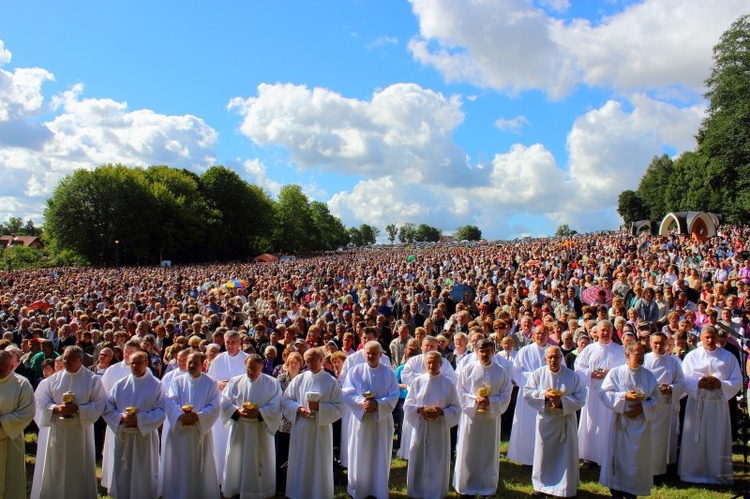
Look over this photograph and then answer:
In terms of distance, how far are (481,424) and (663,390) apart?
2.34 m

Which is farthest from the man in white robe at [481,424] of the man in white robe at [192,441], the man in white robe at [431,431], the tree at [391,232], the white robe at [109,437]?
A: the tree at [391,232]

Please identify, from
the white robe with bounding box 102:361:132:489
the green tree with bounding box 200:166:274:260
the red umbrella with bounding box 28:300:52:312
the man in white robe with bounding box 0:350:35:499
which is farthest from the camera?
the green tree with bounding box 200:166:274:260

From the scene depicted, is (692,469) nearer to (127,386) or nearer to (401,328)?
(401,328)

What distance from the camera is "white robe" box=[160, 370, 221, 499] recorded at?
22.3 ft

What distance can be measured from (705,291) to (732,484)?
6.19 metres

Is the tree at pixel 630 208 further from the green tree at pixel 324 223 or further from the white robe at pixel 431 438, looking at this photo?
the white robe at pixel 431 438

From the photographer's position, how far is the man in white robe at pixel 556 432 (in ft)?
22.7

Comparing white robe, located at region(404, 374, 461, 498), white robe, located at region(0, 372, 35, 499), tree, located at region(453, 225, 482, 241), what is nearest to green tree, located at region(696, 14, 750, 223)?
white robe, located at region(404, 374, 461, 498)

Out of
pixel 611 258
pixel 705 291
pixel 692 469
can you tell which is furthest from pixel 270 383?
pixel 611 258

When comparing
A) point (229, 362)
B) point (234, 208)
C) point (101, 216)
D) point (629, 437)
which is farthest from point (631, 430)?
point (234, 208)

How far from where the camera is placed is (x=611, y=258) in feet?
74.6

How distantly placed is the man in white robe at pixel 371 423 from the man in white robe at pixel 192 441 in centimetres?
165

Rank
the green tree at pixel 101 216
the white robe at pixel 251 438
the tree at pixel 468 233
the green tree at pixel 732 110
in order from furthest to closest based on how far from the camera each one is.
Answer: the tree at pixel 468 233 → the green tree at pixel 101 216 → the green tree at pixel 732 110 → the white robe at pixel 251 438

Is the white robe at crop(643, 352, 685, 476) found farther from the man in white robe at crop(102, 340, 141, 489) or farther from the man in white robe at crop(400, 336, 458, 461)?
the man in white robe at crop(102, 340, 141, 489)
